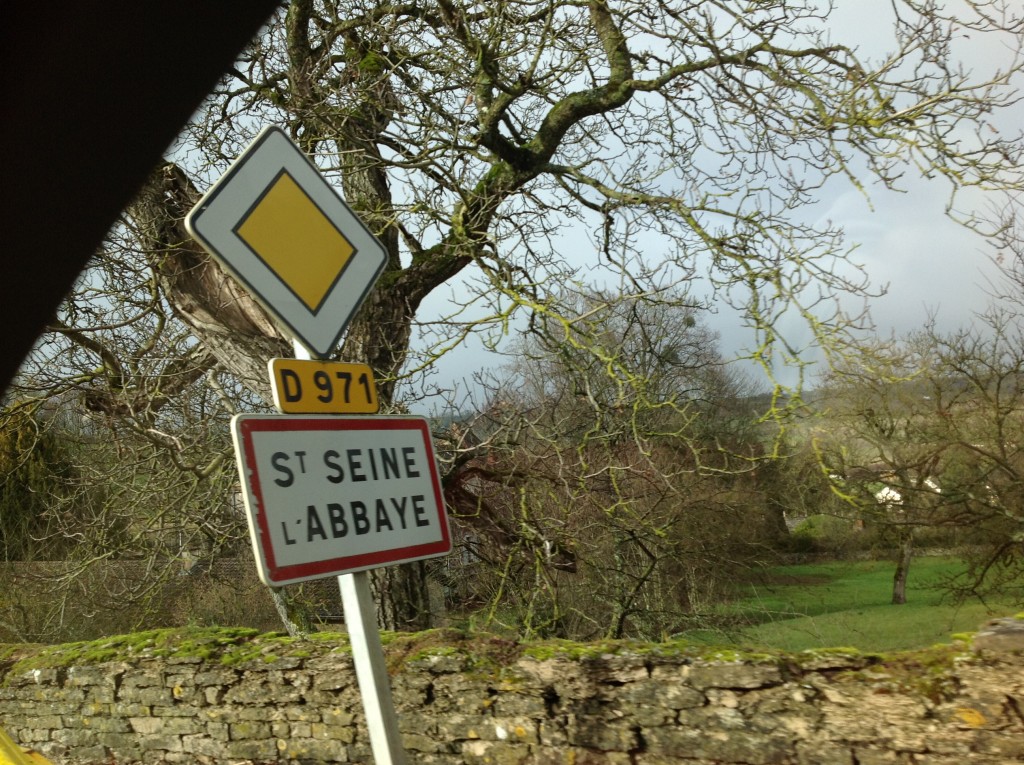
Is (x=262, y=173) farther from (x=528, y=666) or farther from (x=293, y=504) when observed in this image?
(x=528, y=666)

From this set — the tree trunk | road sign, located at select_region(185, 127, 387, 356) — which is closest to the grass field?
the tree trunk

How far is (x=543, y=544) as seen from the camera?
7676 millimetres

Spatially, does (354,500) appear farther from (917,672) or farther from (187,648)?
(187,648)

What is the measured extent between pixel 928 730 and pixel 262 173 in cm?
337

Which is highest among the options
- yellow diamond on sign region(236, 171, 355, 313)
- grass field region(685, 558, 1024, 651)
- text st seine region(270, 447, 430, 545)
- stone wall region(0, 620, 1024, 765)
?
yellow diamond on sign region(236, 171, 355, 313)

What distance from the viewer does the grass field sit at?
11.0 metres

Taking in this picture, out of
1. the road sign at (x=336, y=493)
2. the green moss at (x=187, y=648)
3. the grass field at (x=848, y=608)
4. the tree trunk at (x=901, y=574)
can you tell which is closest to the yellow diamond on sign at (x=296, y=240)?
the road sign at (x=336, y=493)

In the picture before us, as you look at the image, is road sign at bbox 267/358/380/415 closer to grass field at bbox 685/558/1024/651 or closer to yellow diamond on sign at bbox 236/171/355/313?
yellow diamond on sign at bbox 236/171/355/313

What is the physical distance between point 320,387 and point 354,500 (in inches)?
14.6

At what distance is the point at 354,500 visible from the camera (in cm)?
262

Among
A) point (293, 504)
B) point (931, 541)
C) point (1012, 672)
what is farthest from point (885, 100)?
point (931, 541)

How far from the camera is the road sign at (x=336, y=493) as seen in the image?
93.6 inches

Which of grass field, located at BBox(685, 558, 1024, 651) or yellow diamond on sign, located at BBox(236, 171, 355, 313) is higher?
yellow diamond on sign, located at BBox(236, 171, 355, 313)

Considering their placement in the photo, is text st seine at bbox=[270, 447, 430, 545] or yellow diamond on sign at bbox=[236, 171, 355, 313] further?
yellow diamond on sign at bbox=[236, 171, 355, 313]
